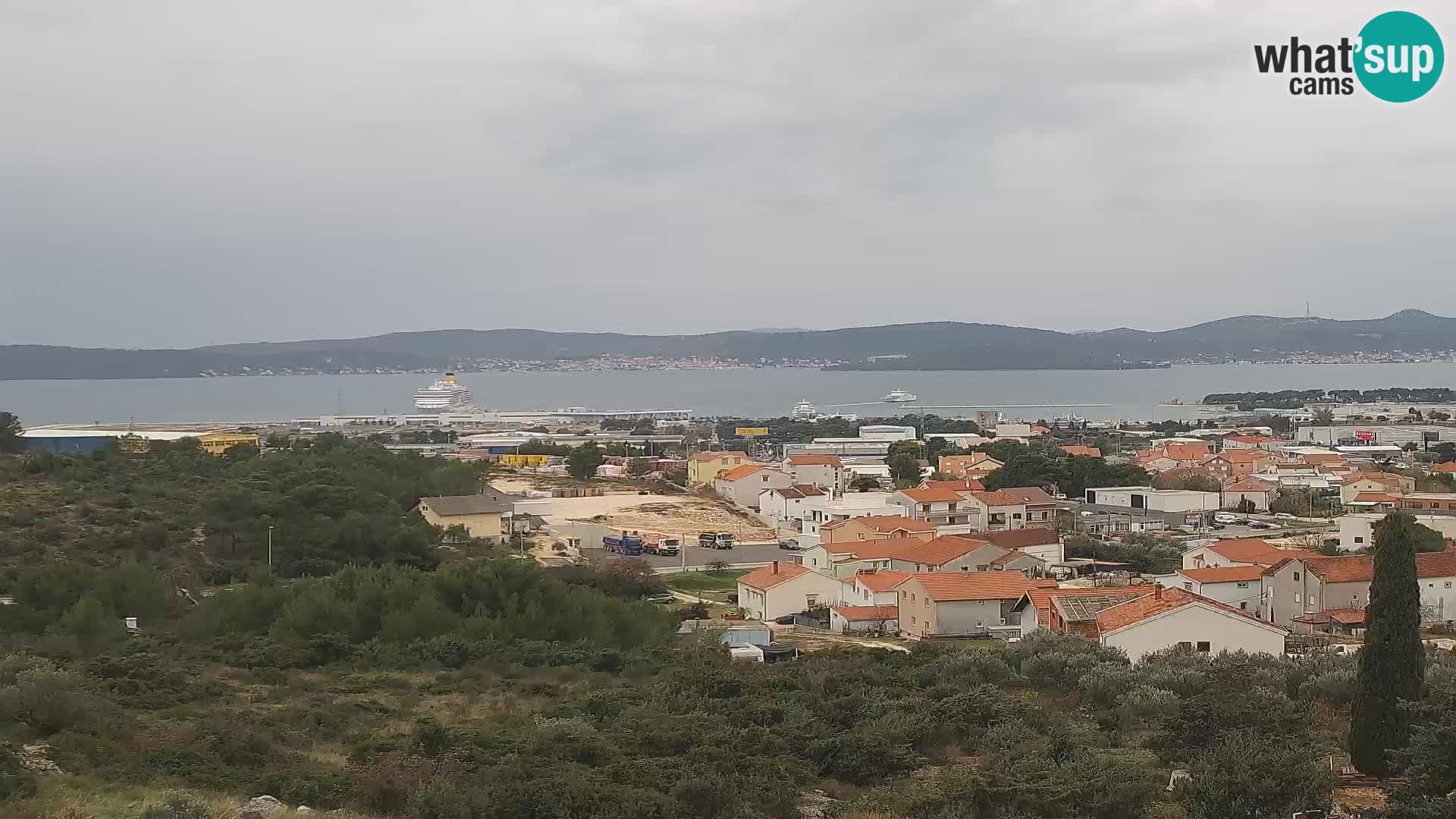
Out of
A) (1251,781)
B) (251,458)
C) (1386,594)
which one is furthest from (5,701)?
(251,458)

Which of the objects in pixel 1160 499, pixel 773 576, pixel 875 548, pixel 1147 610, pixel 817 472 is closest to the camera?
pixel 1147 610

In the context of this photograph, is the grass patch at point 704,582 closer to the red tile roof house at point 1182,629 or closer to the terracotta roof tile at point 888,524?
the terracotta roof tile at point 888,524

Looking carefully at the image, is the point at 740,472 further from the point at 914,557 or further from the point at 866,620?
the point at 866,620

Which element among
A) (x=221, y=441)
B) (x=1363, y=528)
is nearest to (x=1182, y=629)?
(x=1363, y=528)

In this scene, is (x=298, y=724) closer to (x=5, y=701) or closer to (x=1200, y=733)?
(x=5, y=701)

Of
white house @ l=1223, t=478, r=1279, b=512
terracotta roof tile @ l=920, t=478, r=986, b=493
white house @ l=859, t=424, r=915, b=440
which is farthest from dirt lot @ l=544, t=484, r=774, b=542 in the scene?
white house @ l=859, t=424, r=915, b=440

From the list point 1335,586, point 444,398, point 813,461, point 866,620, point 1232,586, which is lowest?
point 866,620
